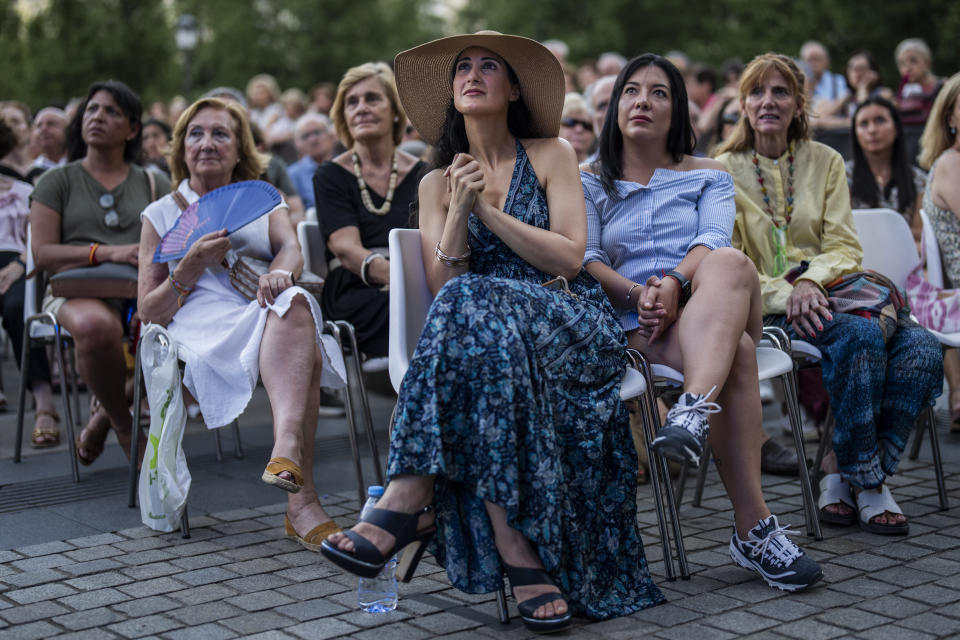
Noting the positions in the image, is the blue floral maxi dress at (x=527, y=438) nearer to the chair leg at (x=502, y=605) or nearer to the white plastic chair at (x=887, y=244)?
the chair leg at (x=502, y=605)

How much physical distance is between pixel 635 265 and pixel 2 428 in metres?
4.22

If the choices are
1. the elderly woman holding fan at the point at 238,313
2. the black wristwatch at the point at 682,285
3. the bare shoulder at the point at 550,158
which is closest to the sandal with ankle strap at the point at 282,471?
the elderly woman holding fan at the point at 238,313

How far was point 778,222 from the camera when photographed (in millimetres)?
4820

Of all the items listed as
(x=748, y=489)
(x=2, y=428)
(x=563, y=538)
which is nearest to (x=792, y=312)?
(x=748, y=489)

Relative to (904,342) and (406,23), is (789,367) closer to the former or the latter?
(904,342)

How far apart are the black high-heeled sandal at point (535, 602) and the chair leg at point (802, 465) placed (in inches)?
50.2

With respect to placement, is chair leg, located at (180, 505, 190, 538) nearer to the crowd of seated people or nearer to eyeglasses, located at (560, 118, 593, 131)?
the crowd of seated people

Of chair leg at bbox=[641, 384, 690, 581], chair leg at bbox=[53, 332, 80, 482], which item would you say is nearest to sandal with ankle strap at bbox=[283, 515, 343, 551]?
chair leg at bbox=[641, 384, 690, 581]

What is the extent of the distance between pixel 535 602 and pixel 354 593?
68 cm

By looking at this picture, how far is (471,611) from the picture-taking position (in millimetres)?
3385

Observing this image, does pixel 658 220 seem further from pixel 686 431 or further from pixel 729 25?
pixel 729 25

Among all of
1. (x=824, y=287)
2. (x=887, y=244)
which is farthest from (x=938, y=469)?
(x=887, y=244)

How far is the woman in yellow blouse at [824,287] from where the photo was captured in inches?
168

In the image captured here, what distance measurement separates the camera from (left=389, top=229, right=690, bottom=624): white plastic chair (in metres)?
3.65
